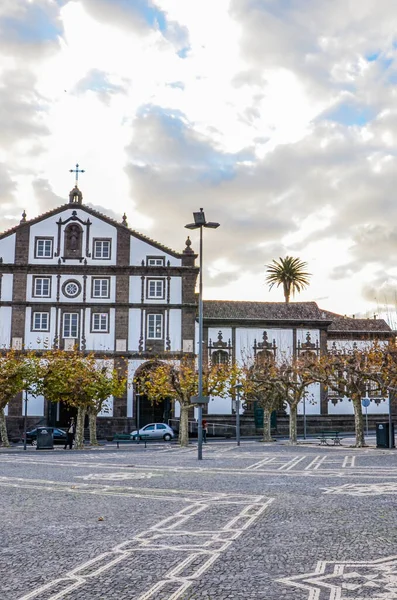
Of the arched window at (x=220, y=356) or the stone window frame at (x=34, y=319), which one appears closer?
the stone window frame at (x=34, y=319)

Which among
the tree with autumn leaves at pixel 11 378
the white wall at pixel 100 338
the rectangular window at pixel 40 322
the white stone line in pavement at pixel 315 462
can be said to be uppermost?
the rectangular window at pixel 40 322

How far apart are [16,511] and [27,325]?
40900mm

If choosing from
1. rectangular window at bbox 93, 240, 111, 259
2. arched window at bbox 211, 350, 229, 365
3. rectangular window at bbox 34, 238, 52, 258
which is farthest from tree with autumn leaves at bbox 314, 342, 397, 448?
rectangular window at bbox 34, 238, 52, 258

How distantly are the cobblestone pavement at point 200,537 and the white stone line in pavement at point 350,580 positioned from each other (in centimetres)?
1

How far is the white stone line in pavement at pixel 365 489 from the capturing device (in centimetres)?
1490

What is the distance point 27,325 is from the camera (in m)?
52.7

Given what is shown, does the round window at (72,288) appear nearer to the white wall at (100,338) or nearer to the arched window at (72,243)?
the white wall at (100,338)

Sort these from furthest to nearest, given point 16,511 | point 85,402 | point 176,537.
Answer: point 85,402 < point 16,511 < point 176,537

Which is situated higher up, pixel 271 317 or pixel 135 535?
pixel 271 317

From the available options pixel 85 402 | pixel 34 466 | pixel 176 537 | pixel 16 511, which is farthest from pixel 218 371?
pixel 176 537

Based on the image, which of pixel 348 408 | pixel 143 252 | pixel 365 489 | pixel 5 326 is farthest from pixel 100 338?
pixel 365 489

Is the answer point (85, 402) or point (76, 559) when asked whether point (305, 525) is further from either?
point (85, 402)

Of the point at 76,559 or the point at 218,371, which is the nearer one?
the point at 76,559

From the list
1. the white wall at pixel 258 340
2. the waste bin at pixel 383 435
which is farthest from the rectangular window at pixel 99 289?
the waste bin at pixel 383 435
